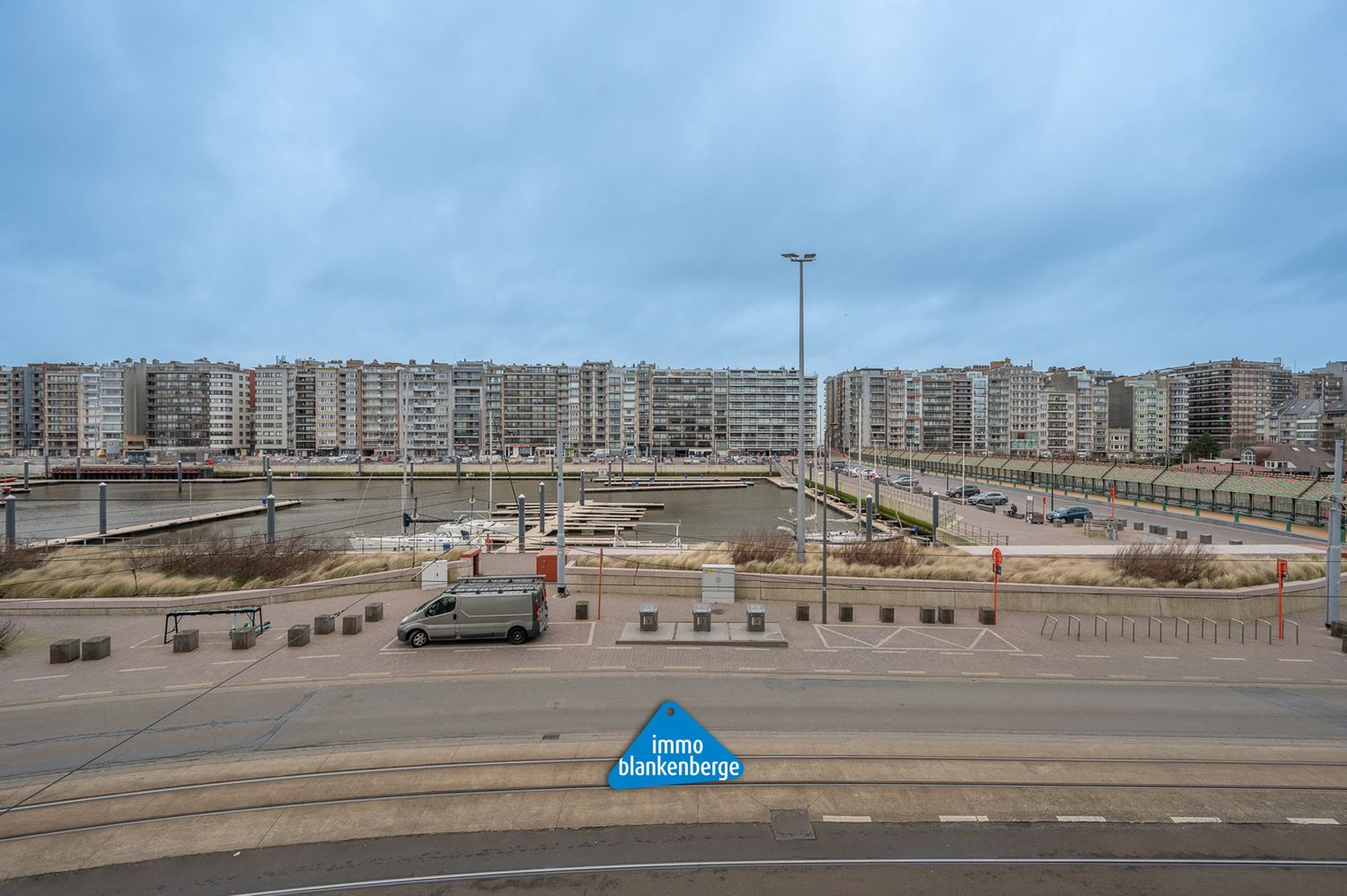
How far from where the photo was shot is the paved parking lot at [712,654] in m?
14.1

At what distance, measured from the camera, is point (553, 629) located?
17.5 metres

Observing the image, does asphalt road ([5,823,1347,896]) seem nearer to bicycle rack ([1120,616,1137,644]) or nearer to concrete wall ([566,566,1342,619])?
bicycle rack ([1120,616,1137,644])

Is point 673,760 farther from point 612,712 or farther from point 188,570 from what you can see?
point 188,570

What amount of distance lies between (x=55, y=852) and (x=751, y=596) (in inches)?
655

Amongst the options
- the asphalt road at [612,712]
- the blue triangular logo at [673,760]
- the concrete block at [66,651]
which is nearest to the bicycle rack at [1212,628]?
the asphalt road at [612,712]

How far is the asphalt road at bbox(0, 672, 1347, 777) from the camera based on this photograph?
10.9 metres

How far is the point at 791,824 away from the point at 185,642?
15.4m

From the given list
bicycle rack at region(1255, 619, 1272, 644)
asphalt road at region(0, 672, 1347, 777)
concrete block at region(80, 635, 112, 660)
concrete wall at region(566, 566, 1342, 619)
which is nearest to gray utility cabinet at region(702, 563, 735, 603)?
concrete wall at region(566, 566, 1342, 619)

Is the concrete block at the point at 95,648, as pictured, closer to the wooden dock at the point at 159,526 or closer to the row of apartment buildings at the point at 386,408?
the wooden dock at the point at 159,526

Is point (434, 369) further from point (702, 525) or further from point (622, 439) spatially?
point (702, 525)

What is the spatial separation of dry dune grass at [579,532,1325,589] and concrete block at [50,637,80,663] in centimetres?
1344

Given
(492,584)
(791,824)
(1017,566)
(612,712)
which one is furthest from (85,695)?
(1017,566)

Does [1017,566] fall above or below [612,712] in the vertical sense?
above

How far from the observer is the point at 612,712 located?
11.8 m
